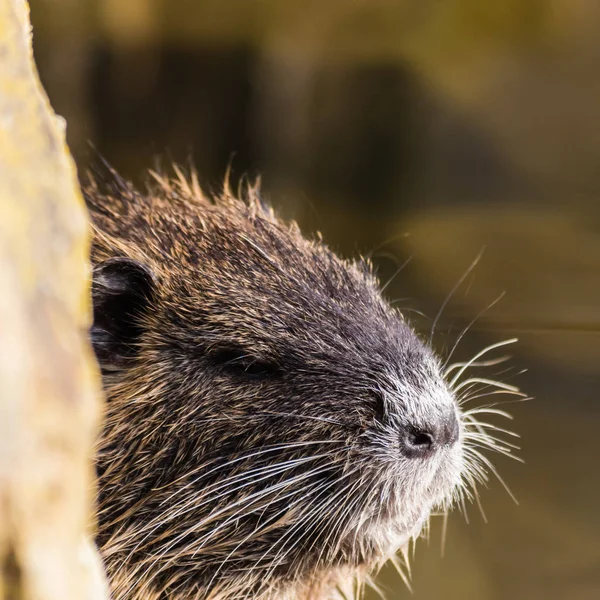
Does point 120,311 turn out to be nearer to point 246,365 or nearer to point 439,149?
point 246,365

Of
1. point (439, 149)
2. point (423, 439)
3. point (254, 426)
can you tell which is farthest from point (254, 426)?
point (439, 149)

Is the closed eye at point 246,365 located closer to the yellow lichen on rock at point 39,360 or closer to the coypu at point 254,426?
the coypu at point 254,426

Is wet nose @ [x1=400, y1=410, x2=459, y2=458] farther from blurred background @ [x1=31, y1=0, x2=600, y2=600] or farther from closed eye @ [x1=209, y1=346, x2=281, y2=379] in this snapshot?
blurred background @ [x1=31, y1=0, x2=600, y2=600]

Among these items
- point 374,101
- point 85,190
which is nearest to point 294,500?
point 85,190

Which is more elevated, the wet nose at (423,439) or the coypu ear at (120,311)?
the coypu ear at (120,311)

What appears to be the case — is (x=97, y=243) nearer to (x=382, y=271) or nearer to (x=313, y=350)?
(x=313, y=350)

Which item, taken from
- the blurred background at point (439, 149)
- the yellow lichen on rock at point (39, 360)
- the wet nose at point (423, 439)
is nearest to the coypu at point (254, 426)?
the wet nose at point (423, 439)

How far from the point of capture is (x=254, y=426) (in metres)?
1.59

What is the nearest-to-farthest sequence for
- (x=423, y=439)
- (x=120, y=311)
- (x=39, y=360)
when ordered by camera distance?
(x=39, y=360) → (x=423, y=439) → (x=120, y=311)

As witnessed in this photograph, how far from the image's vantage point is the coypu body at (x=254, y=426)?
153 centimetres

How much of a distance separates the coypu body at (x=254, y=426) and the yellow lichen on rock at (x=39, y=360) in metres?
0.63

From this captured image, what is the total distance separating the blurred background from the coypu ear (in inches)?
67.7

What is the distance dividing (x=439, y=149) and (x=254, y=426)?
2879 mm

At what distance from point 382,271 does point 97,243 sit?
5.71ft
